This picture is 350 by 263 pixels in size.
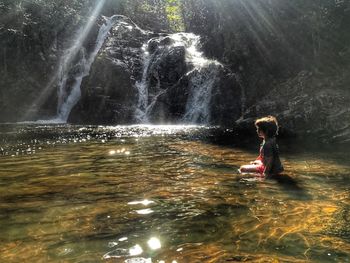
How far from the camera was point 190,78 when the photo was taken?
3061cm

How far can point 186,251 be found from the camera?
4.65 metres

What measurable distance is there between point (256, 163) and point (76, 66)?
31.1 meters

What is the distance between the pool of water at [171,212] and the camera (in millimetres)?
4672

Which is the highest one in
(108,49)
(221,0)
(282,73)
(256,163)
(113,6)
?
(113,6)

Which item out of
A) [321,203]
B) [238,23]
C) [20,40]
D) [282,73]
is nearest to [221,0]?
[238,23]

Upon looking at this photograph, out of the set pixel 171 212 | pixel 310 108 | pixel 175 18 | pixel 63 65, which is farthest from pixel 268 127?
pixel 175 18

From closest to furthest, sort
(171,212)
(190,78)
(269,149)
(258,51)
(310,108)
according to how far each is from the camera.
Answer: (171,212)
(269,149)
(310,108)
(258,51)
(190,78)

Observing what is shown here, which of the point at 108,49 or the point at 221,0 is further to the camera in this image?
the point at 108,49

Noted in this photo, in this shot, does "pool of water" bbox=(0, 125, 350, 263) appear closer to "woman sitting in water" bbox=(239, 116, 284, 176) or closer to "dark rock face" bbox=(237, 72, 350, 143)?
"woman sitting in water" bbox=(239, 116, 284, 176)

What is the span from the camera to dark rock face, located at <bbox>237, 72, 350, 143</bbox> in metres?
19.1

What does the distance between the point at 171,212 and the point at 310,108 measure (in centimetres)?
1620

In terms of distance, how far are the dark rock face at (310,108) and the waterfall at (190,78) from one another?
5.35 m

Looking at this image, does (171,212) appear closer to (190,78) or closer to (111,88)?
(190,78)

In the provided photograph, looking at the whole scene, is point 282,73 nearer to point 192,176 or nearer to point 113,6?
point 192,176
